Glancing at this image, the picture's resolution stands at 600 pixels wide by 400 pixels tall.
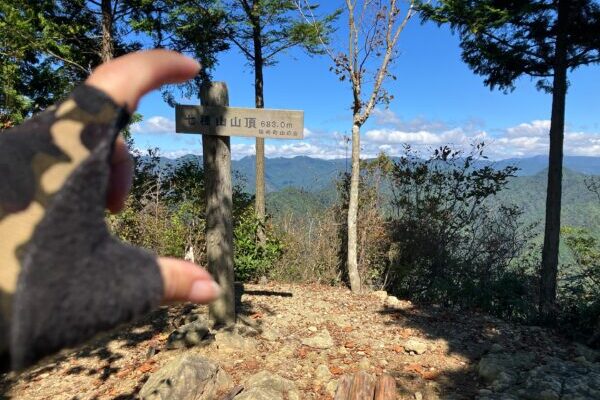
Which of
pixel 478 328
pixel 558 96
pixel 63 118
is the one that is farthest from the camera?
pixel 558 96

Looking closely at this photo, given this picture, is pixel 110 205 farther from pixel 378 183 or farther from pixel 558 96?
pixel 558 96

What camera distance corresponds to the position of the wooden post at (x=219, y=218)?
14.7 feet

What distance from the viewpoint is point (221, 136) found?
4457mm

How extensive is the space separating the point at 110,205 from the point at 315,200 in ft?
28.3

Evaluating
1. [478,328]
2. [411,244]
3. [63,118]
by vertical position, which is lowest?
[478,328]

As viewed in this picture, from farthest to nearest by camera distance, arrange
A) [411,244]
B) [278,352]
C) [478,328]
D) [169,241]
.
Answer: [411,244]
[169,241]
[478,328]
[278,352]

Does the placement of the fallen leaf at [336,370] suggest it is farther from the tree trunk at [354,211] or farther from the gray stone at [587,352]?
the tree trunk at [354,211]

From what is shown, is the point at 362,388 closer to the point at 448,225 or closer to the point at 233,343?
the point at 233,343

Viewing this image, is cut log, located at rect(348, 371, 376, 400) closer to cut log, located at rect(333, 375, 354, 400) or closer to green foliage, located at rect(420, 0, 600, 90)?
cut log, located at rect(333, 375, 354, 400)

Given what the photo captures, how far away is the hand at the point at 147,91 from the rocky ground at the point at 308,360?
2.88 m

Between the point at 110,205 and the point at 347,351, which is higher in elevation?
the point at 110,205

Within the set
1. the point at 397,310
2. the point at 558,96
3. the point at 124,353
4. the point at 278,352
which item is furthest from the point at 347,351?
the point at 558,96

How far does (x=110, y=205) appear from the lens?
32.4 inches

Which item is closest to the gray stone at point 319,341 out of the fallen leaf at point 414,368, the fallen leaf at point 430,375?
the fallen leaf at point 414,368
